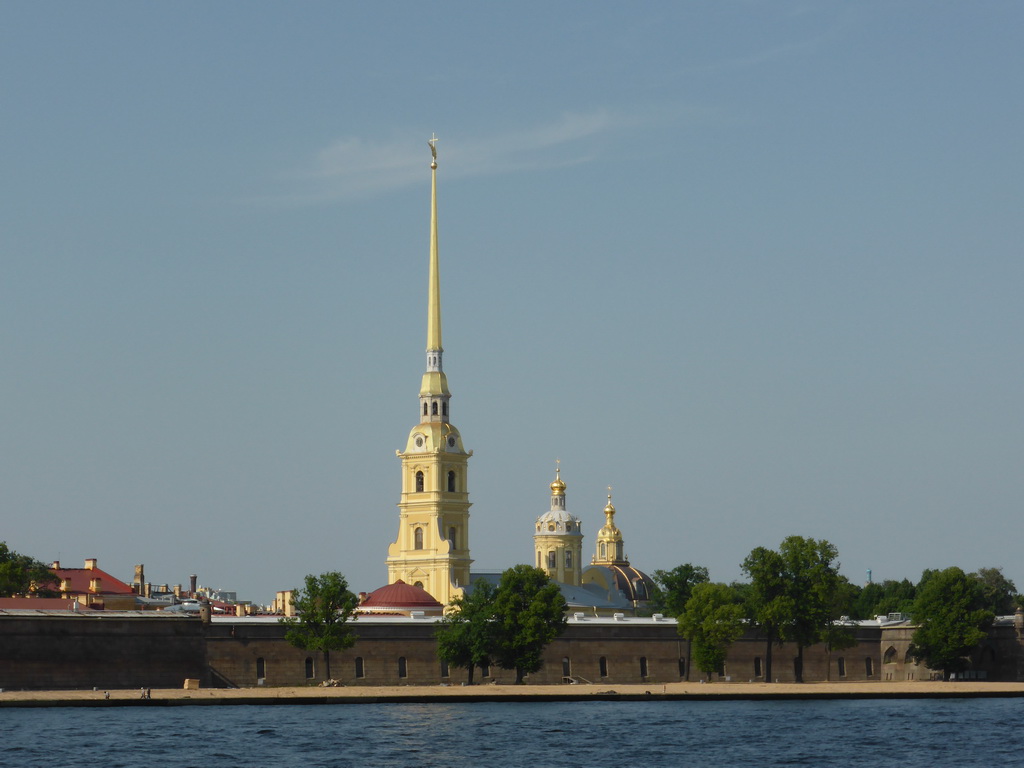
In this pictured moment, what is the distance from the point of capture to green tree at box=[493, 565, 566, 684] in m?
98.9

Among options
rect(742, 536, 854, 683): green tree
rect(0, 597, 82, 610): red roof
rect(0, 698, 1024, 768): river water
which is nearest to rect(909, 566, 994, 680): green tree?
rect(742, 536, 854, 683): green tree

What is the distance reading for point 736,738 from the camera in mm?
70812

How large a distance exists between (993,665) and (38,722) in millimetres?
55696

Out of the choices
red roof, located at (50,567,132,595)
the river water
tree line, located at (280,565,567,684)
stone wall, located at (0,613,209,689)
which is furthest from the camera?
red roof, located at (50,567,132,595)

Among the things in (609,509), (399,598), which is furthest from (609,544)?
(399,598)

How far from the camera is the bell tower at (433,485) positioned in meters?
144

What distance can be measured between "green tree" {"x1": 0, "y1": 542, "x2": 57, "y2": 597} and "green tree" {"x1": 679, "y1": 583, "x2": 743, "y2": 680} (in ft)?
123

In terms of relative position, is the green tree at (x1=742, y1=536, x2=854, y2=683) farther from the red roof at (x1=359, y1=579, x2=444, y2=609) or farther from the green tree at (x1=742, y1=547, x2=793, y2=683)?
the red roof at (x1=359, y1=579, x2=444, y2=609)

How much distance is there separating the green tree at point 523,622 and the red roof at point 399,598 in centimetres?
2519

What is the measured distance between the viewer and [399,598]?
125750 millimetres

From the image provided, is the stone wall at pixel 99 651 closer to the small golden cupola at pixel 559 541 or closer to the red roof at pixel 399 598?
the red roof at pixel 399 598

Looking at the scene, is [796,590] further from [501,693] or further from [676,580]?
[676,580]

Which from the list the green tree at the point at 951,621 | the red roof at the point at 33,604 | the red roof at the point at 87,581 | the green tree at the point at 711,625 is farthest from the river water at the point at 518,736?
the red roof at the point at 87,581

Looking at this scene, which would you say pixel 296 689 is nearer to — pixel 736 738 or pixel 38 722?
pixel 38 722
